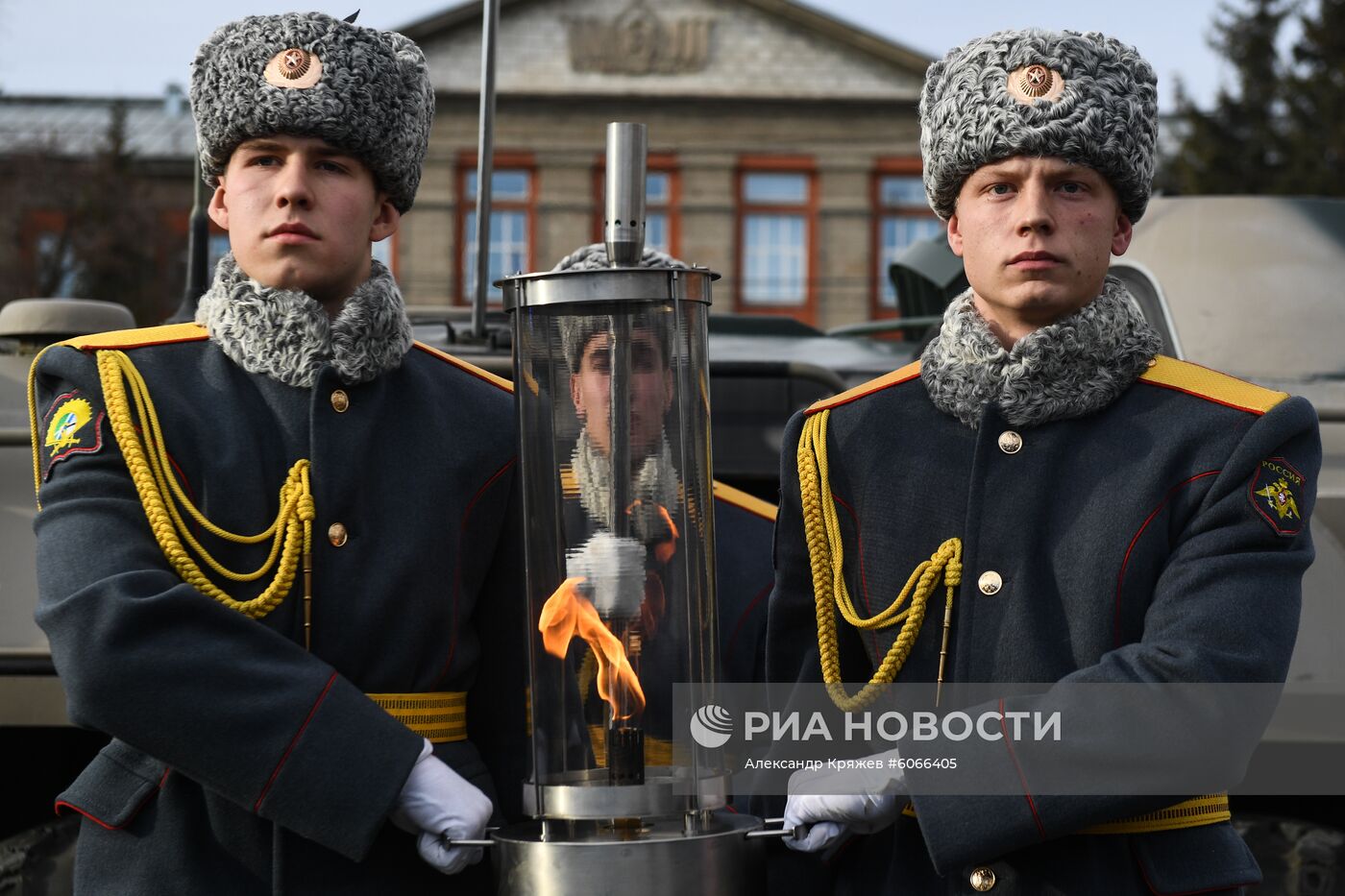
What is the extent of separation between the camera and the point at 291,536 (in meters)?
2.57

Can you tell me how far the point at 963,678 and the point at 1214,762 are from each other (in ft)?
1.09

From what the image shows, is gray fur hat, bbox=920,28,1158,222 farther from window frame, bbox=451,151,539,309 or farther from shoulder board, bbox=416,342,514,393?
window frame, bbox=451,151,539,309

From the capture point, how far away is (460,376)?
9.39 ft

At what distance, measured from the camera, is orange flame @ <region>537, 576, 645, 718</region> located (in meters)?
2.39

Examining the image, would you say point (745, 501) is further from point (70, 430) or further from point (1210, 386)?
point (70, 430)

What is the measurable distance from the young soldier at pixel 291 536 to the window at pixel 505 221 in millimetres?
22385

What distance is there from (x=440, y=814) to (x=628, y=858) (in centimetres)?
30

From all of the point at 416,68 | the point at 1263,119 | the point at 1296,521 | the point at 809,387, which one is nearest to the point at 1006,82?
the point at 1296,521

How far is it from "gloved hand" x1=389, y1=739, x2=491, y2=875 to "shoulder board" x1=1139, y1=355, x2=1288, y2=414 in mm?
1058

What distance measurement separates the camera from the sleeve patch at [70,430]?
2545 millimetres

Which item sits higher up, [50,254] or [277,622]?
[50,254]

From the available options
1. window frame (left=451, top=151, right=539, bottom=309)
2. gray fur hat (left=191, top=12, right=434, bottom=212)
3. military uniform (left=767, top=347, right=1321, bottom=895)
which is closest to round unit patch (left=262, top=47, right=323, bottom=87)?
gray fur hat (left=191, top=12, right=434, bottom=212)

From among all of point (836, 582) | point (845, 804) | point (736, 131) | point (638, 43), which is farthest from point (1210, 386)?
point (638, 43)

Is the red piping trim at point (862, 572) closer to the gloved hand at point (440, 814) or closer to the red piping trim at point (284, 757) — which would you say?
the gloved hand at point (440, 814)
